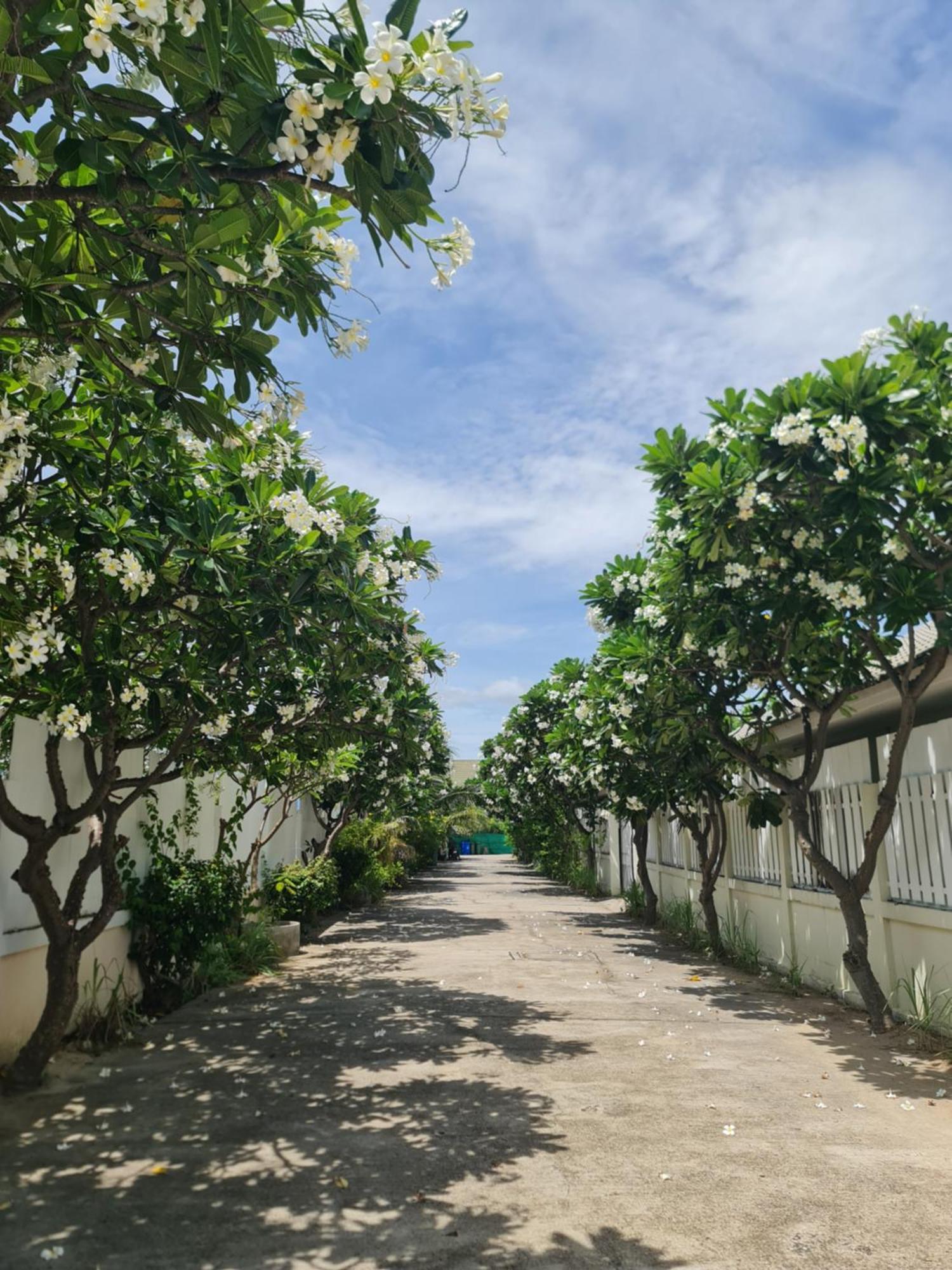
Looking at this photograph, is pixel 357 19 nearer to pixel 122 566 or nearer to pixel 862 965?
pixel 122 566

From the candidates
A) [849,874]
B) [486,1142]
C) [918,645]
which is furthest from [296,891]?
[486,1142]

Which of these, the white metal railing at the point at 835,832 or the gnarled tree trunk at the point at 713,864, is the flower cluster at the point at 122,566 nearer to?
the white metal railing at the point at 835,832

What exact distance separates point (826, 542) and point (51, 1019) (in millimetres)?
5994

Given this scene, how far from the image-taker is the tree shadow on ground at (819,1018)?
241 inches

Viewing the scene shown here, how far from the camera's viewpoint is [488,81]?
8.46 feet

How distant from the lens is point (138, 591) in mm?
5078

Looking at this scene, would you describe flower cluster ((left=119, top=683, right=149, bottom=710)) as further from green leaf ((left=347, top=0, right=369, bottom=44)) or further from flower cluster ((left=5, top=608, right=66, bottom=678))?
green leaf ((left=347, top=0, right=369, bottom=44))

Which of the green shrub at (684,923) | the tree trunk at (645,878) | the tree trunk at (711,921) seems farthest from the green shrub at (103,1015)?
the tree trunk at (645,878)

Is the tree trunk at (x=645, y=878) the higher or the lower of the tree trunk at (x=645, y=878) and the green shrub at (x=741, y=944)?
the higher

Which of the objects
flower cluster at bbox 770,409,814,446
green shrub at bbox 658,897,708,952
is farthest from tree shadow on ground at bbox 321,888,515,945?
flower cluster at bbox 770,409,814,446

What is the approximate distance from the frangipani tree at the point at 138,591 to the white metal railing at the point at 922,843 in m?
4.37

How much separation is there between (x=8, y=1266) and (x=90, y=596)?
3.16 m

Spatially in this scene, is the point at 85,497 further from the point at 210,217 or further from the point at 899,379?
the point at 899,379

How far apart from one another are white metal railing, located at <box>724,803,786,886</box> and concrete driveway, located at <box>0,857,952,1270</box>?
7.33 ft
